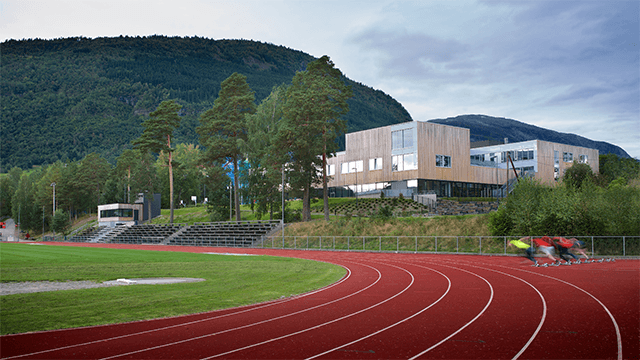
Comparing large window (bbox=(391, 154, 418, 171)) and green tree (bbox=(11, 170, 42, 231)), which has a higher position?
large window (bbox=(391, 154, 418, 171))

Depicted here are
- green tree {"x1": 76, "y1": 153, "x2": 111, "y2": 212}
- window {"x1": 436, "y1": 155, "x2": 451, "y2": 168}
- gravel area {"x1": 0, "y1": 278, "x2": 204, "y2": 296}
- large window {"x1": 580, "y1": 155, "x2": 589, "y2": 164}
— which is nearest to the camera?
gravel area {"x1": 0, "y1": 278, "x2": 204, "y2": 296}

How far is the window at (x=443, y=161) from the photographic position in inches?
2564

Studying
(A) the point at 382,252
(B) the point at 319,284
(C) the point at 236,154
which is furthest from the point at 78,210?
(B) the point at 319,284

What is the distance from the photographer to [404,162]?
6431cm

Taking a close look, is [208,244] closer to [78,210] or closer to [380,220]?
[380,220]

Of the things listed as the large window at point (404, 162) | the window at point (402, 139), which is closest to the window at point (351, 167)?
the large window at point (404, 162)

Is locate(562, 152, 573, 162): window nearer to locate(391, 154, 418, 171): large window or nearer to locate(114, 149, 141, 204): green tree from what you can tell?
locate(391, 154, 418, 171): large window

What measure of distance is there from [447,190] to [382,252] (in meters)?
34.4

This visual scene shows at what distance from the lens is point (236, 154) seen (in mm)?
62219

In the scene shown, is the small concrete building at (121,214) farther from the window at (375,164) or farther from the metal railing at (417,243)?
the window at (375,164)

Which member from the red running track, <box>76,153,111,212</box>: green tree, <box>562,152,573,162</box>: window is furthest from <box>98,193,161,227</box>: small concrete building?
<box>562,152,573,162</box>: window

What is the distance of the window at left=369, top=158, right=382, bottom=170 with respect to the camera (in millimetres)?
68125

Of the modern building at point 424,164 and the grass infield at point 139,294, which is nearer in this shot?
the grass infield at point 139,294

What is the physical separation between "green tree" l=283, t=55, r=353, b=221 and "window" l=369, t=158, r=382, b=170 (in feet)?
54.4
